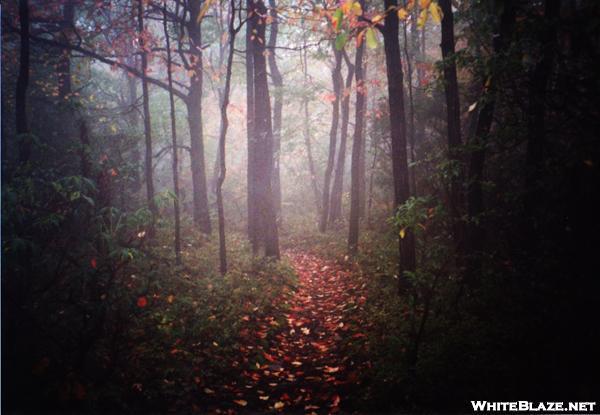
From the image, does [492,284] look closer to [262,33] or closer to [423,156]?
[423,156]

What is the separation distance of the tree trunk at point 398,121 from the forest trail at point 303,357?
1740mm

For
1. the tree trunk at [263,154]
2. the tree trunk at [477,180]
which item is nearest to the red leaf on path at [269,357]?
the tree trunk at [477,180]

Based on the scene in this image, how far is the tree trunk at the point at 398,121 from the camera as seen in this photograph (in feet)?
24.2

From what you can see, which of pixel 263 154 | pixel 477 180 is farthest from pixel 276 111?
pixel 477 180

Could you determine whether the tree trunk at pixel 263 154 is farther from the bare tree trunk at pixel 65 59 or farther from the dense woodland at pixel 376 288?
the bare tree trunk at pixel 65 59

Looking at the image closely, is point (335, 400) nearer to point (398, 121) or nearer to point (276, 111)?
point (398, 121)

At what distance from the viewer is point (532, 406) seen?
409cm

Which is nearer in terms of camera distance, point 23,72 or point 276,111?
point 23,72

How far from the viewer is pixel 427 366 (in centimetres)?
482

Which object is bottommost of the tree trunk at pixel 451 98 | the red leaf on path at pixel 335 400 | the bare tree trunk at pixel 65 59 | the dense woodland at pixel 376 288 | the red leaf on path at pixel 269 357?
the red leaf on path at pixel 335 400

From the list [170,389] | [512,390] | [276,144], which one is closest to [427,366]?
[512,390]

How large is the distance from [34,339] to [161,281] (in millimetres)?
3746

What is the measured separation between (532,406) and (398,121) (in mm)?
5604

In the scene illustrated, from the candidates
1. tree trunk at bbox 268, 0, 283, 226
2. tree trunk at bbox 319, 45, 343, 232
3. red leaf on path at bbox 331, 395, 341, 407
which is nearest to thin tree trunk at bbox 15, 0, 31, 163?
red leaf on path at bbox 331, 395, 341, 407
